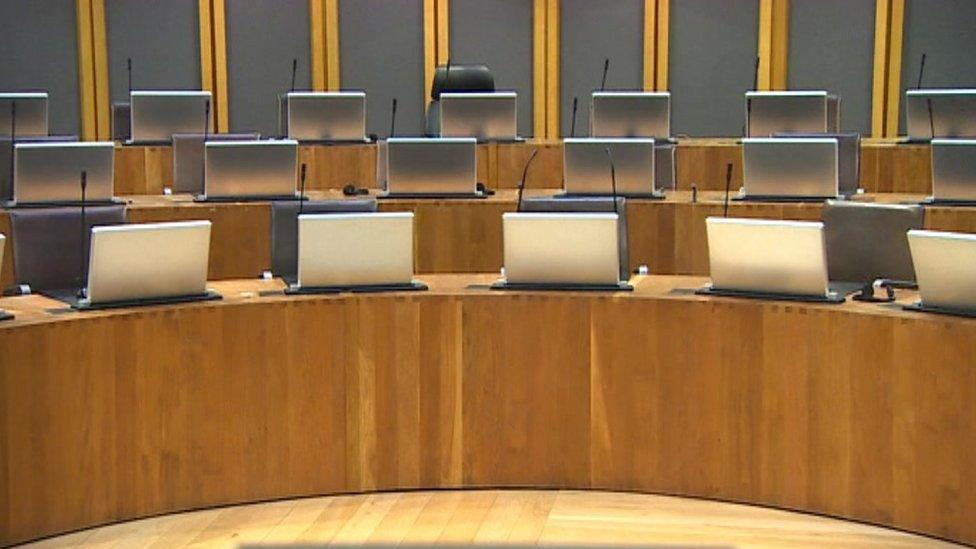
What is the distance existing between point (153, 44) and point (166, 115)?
10.2 ft

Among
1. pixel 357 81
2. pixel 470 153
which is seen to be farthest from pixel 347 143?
pixel 357 81

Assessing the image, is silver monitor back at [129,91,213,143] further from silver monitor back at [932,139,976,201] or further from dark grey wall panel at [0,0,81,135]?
silver monitor back at [932,139,976,201]

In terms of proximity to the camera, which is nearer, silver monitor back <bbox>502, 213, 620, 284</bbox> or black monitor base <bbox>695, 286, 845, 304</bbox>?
black monitor base <bbox>695, 286, 845, 304</bbox>

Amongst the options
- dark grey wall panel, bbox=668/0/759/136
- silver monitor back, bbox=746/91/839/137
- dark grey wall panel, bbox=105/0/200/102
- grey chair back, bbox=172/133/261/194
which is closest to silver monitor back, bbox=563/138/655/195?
silver monitor back, bbox=746/91/839/137

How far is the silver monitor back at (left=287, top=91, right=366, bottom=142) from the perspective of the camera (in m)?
8.03

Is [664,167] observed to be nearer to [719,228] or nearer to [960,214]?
[960,214]

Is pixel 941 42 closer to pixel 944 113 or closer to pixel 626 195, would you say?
pixel 944 113

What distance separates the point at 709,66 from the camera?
1096 centimetres

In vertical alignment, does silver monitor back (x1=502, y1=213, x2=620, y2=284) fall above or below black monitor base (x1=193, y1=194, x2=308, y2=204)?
below

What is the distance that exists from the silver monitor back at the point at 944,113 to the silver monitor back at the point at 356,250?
420cm

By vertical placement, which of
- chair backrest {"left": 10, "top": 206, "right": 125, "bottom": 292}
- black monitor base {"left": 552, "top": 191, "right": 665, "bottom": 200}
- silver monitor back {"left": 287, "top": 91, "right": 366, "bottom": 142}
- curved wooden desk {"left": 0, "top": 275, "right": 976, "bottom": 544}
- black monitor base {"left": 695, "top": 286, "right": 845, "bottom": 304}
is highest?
silver monitor back {"left": 287, "top": 91, "right": 366, "bottom": 142}

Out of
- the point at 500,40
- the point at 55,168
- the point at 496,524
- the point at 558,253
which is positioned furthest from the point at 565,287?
the point at 500,40

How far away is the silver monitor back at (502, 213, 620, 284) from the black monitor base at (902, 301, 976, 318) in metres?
0.91

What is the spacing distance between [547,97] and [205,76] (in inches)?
98.7
